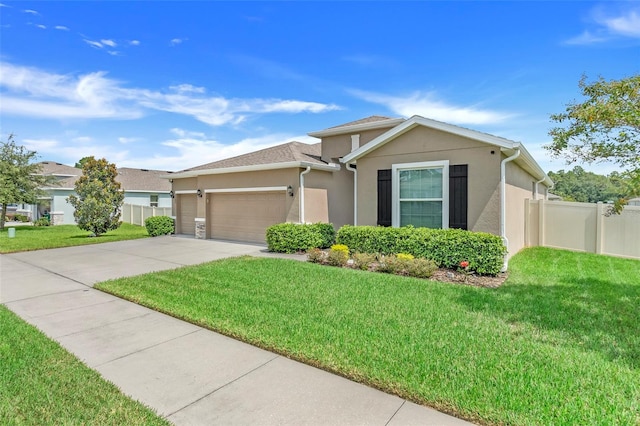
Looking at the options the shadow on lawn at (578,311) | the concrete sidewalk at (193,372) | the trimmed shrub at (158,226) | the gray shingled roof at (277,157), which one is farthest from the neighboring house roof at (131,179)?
the shadow on lawn at (578,311)

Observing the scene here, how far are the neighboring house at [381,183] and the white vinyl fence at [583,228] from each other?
1099 millimetres

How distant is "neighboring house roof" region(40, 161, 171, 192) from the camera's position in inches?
1129

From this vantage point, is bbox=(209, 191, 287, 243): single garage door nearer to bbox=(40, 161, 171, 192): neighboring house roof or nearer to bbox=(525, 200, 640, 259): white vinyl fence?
bbox=(525, 200, 640, 259): white vinyl fence

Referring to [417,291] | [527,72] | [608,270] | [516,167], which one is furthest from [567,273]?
[527,72]

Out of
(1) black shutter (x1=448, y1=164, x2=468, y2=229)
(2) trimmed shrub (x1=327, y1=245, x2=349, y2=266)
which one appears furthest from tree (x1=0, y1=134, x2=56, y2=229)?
(1) black shutter (x1=448, y1=164, x2=468, y2=229)

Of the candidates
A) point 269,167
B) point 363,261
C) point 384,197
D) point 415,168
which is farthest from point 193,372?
point 269,167

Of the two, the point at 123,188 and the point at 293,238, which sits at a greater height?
the point at 123,188

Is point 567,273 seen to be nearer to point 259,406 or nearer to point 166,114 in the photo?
point 259,406

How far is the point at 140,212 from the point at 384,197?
22.8 meters

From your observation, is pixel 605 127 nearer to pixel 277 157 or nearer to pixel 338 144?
pixel 338 144

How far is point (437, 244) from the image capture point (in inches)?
336

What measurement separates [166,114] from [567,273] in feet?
61.3

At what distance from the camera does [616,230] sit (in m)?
10.4

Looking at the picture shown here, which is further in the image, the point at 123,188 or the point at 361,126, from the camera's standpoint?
the point at 123,188
